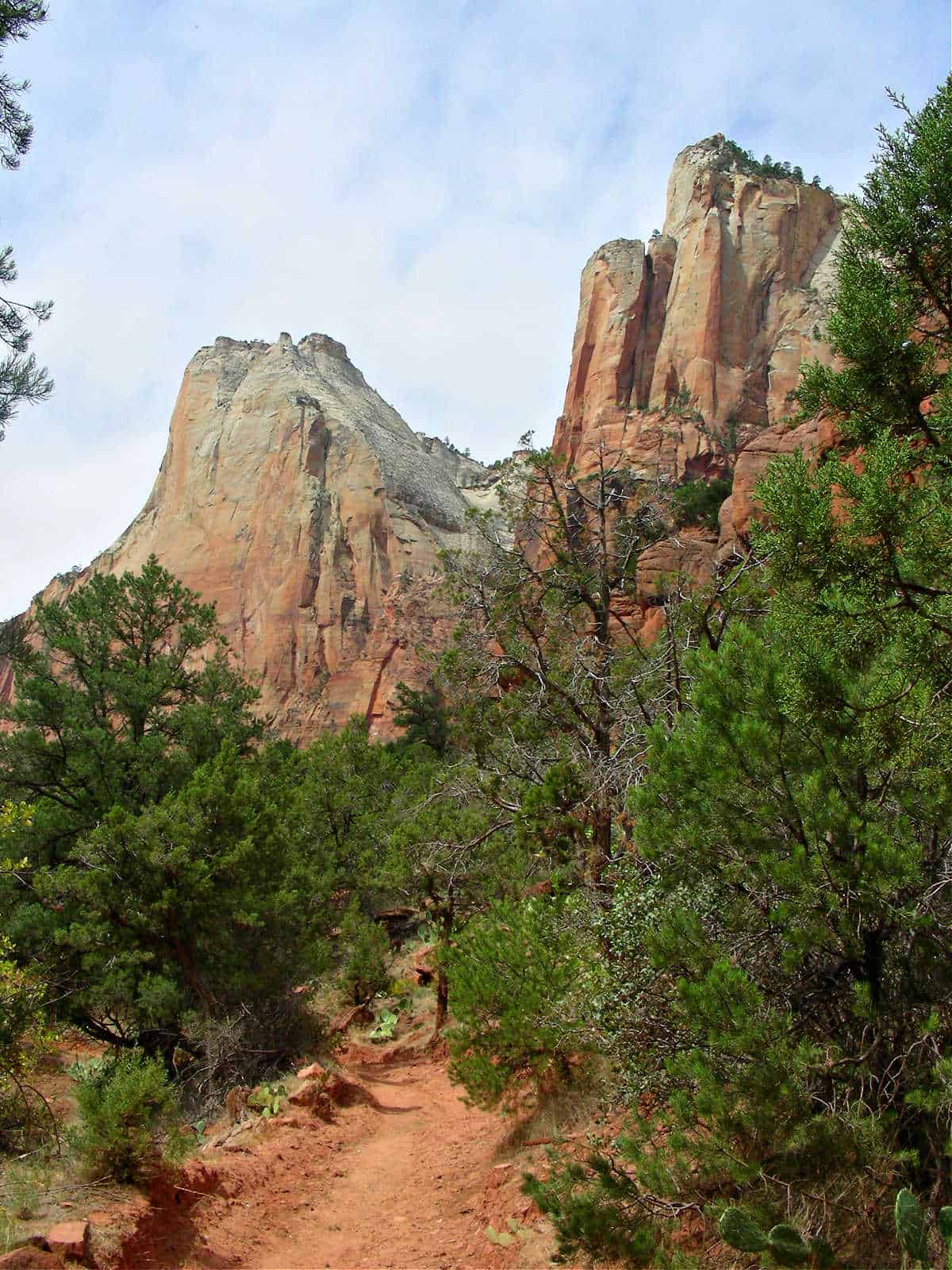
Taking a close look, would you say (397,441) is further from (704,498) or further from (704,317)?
(704,498)

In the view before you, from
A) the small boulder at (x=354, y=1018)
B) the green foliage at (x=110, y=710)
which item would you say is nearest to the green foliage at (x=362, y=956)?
the small boulder at (x=354, y=1018)

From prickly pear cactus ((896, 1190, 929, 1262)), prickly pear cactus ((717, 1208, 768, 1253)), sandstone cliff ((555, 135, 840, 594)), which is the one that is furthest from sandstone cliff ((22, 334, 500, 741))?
prickly pear cactus ((896, 1190, 929, 1262))

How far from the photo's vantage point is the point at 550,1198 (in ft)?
17.4

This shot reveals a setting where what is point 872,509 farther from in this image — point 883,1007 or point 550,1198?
point 550,1198

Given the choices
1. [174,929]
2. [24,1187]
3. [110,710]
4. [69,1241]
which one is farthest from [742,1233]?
[110,710]

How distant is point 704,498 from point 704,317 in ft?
65.7

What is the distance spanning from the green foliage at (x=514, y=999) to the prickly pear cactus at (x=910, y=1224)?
3156 millimetres

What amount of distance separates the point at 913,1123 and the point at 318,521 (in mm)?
56031

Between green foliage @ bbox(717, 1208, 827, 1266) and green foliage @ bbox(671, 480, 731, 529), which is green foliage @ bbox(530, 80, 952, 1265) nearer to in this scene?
green foliage @ bbox(717, 1208, 827, 1266)

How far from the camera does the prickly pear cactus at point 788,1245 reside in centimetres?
450

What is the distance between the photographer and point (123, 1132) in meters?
6.94

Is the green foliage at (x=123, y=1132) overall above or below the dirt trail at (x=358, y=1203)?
above

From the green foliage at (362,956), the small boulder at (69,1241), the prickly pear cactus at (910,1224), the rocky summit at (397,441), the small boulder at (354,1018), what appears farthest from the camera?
the rocky summit at (397,441)

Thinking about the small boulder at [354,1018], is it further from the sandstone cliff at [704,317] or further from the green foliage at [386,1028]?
Answer: the sandstone cliff at [704,317]
